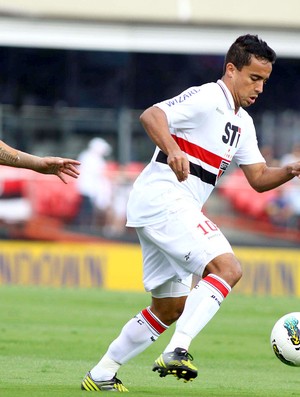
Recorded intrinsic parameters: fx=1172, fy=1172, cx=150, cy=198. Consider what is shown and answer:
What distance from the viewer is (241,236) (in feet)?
71.4

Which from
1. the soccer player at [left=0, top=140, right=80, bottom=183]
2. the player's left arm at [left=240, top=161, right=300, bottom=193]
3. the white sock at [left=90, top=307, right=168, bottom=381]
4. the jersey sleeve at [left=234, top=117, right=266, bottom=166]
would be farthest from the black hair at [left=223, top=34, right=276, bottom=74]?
the white sock at [left=90, top=307, right=168, bottom=381]

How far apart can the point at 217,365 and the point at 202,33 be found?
59.8ft

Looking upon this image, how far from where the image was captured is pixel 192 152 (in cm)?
824

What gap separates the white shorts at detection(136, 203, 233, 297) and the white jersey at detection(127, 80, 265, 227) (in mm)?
110

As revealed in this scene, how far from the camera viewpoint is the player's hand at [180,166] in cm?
757

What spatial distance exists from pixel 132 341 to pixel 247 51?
2248 millimetres

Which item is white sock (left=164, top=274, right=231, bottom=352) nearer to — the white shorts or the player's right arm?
the white shorts

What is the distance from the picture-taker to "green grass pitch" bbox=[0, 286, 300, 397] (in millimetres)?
9000

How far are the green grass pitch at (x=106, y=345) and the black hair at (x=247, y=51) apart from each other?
2.39m

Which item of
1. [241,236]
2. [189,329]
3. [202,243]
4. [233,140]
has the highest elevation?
[233,140]

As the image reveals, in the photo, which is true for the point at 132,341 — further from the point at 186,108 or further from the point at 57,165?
the point at 186,108

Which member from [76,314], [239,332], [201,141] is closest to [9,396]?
[201,141]

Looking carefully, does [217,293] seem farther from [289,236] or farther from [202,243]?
[289,236]

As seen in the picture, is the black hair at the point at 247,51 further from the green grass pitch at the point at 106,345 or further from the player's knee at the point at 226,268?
the green grass pitch at the point at 106,345
